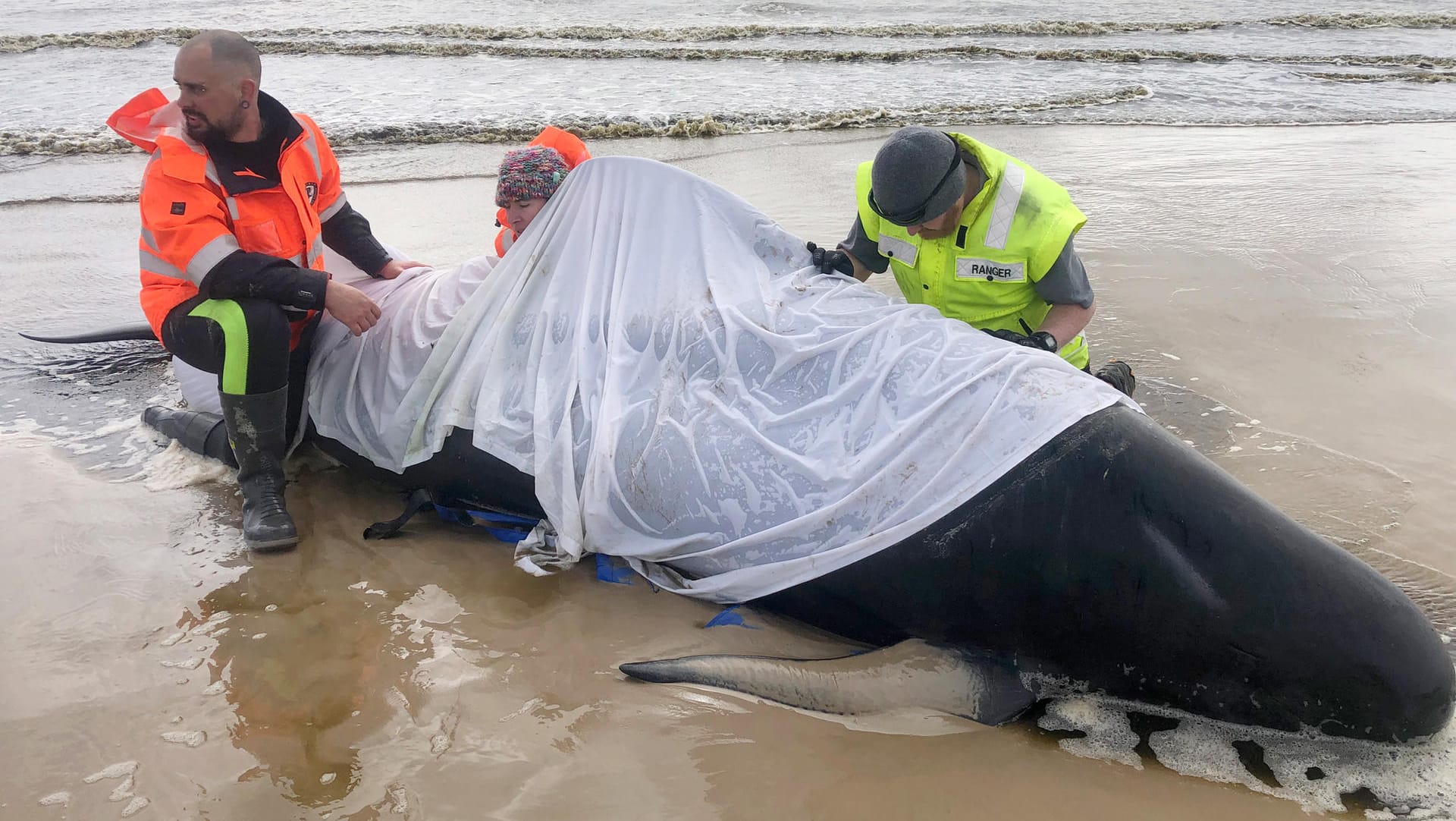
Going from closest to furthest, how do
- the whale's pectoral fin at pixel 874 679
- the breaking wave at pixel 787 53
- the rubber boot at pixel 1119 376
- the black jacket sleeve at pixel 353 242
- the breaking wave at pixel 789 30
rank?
the whale's pectoral fin at pixel 874 679, the rubber boot at pixel 1119 376, the black jacket sleeve at pixel 353 242, the breaking wave at pixel 787 53, the breaking wave at pixel 789 30

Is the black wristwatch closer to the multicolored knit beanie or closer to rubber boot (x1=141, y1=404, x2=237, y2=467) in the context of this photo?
the multicolored knit beanie

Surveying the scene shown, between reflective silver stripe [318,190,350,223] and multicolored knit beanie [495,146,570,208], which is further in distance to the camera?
reflective silver stripe [318,190,350,223]

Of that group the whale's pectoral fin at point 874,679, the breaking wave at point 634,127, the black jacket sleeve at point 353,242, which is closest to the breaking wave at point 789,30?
the breaking wave at point 634,127

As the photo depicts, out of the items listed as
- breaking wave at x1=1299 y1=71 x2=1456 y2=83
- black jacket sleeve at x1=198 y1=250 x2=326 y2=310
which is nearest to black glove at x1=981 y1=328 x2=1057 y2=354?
black jacket sleeve at x1=198 y1=250 x2=326 y2=310

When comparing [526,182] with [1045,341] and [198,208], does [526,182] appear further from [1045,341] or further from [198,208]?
[1045,341]

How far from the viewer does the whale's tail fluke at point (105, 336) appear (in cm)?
496

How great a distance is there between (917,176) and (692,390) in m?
1.01

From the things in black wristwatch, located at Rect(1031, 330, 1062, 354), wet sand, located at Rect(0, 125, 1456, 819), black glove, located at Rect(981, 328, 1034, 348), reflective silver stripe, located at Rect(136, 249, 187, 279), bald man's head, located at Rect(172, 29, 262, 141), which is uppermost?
bald man's head, located at Rect(172, 29, 262, 141)

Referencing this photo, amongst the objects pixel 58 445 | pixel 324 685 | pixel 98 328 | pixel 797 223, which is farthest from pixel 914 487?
pixel 98 328

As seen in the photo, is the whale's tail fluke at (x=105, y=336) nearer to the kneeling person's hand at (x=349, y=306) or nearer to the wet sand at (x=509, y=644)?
the wet sand at (x=509, y=644)

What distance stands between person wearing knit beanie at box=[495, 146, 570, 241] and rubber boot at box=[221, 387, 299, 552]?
3.36 feet

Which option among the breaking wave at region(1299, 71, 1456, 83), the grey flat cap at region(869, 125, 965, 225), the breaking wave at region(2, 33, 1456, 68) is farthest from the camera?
the breaking wave at region(2, 33, 1456, 68)

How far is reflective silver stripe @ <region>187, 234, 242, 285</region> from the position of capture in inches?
132

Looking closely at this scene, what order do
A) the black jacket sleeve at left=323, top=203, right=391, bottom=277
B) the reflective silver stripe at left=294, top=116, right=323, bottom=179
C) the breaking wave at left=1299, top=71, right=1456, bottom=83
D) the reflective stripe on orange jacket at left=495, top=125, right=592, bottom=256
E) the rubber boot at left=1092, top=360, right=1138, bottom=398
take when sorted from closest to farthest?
the reflective silver stripe at left=294, top=116, right=323, bottom=179 < the rubber boot at left=1092, top=360, right=1138, bottom=398 < the black jacket sleeve at left=323, top=203, right=391, bottom=277 < the reflective stripe on orange jacket at left=495, top=125, right=592, bottom=256 < the breaking wave at left=1299, top=71, right=1456, bottom=83
